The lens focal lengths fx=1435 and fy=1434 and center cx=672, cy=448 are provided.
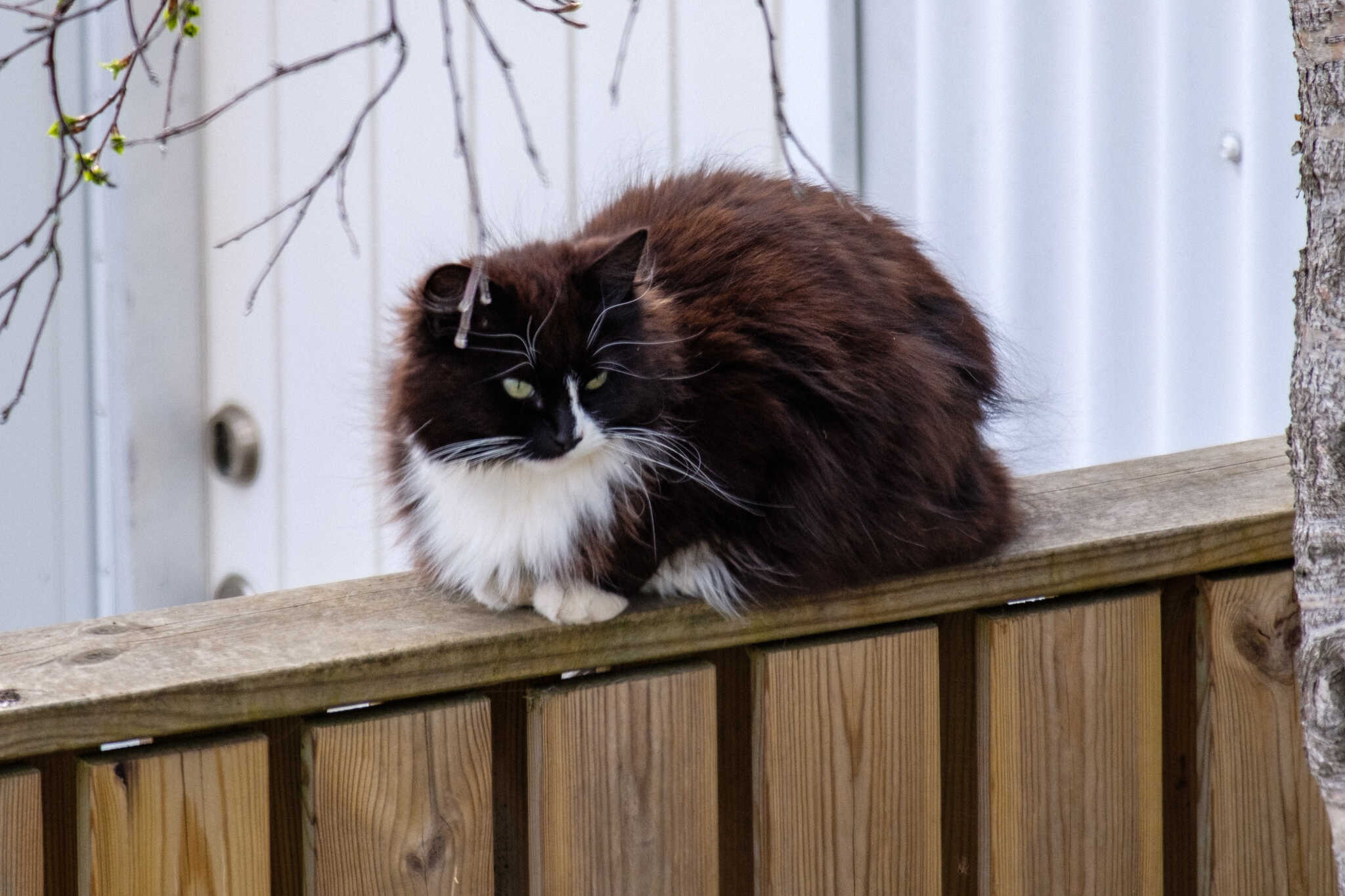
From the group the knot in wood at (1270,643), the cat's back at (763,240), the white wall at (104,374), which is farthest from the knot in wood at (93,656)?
the white wall at (104,374)

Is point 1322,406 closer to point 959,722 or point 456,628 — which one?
point 959,722

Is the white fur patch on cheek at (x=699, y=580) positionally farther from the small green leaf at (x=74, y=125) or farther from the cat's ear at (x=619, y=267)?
the small green leaf at (x=74, y=125)

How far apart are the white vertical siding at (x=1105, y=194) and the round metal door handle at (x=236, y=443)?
1910mm

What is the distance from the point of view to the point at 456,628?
1.27 m

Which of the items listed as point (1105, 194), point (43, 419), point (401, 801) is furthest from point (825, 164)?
point (43, 419)

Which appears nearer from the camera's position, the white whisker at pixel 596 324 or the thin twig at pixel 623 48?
the thin twig at pixel 623 48

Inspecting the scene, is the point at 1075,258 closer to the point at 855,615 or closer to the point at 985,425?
the point at 985,425

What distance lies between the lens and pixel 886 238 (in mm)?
1730

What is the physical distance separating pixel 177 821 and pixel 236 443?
2.80 m

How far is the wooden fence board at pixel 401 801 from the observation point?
3.80 ft

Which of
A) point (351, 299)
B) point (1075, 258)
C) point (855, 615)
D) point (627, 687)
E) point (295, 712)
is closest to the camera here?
point (295, 712)

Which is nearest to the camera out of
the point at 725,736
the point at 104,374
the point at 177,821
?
the point at 177,821

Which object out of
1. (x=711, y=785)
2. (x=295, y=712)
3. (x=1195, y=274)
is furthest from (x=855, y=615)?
(x=1195, y=274)

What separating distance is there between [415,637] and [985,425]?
822 millimetres
